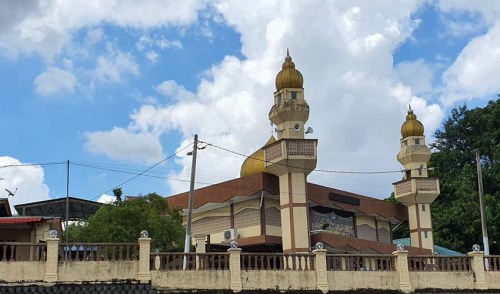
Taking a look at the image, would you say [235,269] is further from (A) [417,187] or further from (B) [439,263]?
(A) [417,187]

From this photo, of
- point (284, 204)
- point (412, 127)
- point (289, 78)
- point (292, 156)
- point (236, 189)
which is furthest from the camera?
point (412, 127)

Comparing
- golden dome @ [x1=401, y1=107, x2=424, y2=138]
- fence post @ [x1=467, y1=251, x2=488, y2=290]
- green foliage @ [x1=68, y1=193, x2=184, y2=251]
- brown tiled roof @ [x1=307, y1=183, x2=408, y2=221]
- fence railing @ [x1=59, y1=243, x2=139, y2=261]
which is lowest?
fence post @ [x1=467, y1=251, x2=488, y2=290]

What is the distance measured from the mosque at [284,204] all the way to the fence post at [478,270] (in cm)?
928

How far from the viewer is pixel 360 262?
2158 centimetres

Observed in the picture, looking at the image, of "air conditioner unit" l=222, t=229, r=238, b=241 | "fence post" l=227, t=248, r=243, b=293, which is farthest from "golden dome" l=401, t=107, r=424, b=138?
"fence post" l=227, t=248, r=243, b=293

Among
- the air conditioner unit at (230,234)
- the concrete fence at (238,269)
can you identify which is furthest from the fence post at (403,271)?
the air conditioner unit at (230,234)

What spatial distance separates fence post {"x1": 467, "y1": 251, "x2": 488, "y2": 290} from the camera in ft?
72.1

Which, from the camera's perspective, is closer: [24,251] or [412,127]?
[24,251]

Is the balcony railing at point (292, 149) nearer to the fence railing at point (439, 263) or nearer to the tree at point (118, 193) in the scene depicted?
the tree at point (118, 193)

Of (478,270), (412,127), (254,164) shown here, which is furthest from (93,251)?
(412,127)

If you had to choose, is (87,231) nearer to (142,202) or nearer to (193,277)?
(142,202)

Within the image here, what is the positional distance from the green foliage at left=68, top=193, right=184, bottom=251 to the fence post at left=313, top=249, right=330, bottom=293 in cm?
820

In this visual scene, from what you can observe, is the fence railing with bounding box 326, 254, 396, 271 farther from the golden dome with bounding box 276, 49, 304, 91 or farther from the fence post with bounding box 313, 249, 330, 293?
the golden dome with bounding box 276, 49, 304, 91

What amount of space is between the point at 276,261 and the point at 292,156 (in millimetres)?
10828
